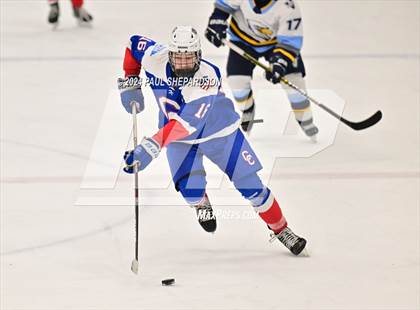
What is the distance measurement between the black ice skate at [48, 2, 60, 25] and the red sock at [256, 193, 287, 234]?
12.7 ft

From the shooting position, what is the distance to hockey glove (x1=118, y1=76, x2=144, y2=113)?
438cm

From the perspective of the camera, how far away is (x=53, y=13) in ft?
25.4

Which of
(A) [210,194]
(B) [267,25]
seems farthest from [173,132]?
(B) [267,25]

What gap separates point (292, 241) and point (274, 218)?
0.38 feet

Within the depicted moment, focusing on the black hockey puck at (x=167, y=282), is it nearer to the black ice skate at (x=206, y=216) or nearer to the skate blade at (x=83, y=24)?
the black ice skate at (x=206, y=216)

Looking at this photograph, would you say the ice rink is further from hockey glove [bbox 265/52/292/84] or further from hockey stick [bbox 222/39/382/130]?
hockey glove [bbox 265/52/292/84]

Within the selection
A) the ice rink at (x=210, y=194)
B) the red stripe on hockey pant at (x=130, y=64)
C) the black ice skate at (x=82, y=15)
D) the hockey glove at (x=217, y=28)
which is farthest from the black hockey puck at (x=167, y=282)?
the black ice skate at (x=82, y=15)

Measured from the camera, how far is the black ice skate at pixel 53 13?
775cm

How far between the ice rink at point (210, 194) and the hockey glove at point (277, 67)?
18.5 inches

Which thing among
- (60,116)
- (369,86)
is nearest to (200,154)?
(60,116)

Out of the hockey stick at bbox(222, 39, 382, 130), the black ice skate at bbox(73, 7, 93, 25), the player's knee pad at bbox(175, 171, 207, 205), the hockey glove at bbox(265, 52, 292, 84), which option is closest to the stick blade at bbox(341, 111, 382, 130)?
the hockey stick at bbox(222, 39, 382, 130)

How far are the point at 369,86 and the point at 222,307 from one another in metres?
3.18

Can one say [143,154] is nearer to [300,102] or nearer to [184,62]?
[184,62]

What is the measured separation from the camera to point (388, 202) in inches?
194
